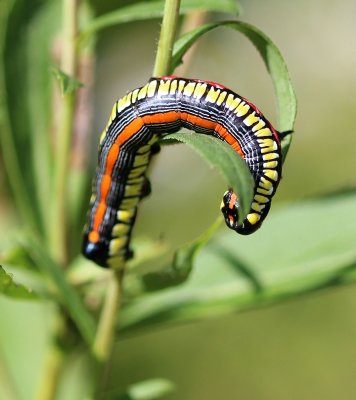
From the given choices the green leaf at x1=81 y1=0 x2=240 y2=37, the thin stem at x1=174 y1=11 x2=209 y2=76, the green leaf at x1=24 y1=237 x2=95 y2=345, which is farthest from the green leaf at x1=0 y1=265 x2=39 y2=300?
the thin stem at x1=174 y1=11 x2=209 y2=76

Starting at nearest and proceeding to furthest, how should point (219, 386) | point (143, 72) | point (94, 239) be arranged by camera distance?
point (94, 239) < point (219, 386) < point (143, 72)

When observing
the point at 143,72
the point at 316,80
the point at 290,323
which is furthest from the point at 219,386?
the point at 316,80

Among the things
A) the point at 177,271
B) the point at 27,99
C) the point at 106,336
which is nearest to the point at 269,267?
the point at 177,271

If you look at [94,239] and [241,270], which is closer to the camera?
[94,239]

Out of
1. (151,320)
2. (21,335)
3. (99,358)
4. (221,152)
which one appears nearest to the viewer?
(221,152)

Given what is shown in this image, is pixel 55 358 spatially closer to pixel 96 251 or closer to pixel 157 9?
pixel 96 251

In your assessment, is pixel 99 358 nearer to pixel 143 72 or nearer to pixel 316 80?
pixel 143 72
